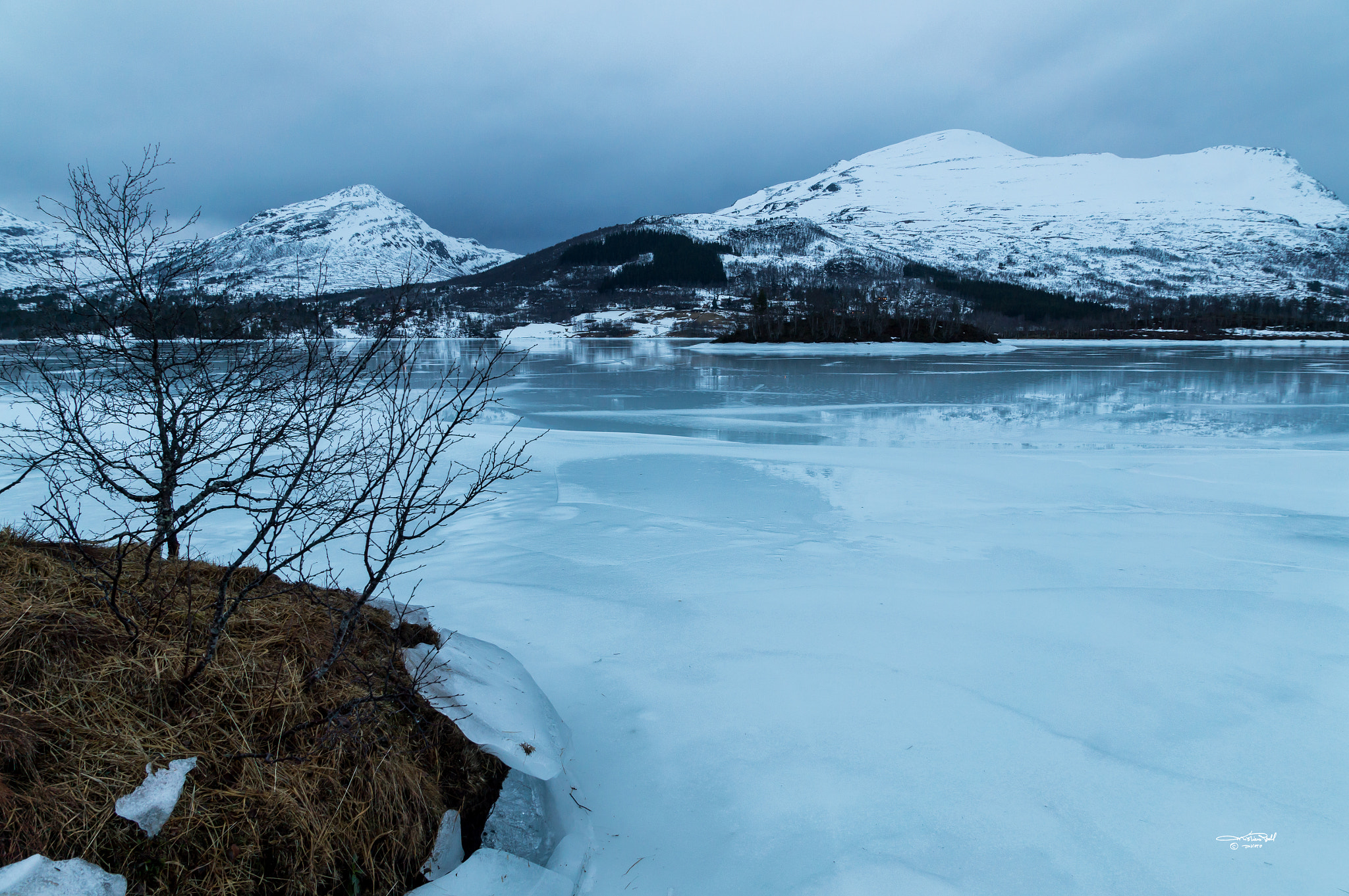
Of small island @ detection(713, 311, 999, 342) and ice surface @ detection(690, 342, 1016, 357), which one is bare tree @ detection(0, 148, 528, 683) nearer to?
ice surface @ detection(690, 342, 1016, 357)

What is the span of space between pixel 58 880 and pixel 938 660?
3703mm

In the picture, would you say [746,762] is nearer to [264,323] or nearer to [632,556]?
[632,556]

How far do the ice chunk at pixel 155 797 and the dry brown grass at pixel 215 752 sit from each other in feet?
0.10

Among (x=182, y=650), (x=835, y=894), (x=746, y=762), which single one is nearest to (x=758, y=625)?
(x=746, y=762)

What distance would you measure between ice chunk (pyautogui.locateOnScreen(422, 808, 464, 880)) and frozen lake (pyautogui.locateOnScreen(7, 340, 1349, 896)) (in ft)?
1.75

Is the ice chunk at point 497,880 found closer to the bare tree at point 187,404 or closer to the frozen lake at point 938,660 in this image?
the frozen lake at point 938,660

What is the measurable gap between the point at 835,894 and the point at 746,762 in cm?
71

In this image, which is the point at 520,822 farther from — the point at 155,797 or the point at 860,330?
the point at 860,330

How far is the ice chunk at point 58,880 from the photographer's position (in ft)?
5.28

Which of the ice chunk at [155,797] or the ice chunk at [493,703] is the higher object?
the ice chunk at [155,797]

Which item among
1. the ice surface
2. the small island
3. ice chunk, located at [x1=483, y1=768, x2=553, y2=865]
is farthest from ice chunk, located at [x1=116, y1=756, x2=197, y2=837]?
the small island

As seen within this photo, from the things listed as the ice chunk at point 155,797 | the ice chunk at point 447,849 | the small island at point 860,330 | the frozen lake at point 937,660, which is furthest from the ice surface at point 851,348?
the ice chunk at point 155,797

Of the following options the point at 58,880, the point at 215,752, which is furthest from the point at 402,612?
the point at 58,880

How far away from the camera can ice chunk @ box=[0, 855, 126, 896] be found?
63.4 inches
